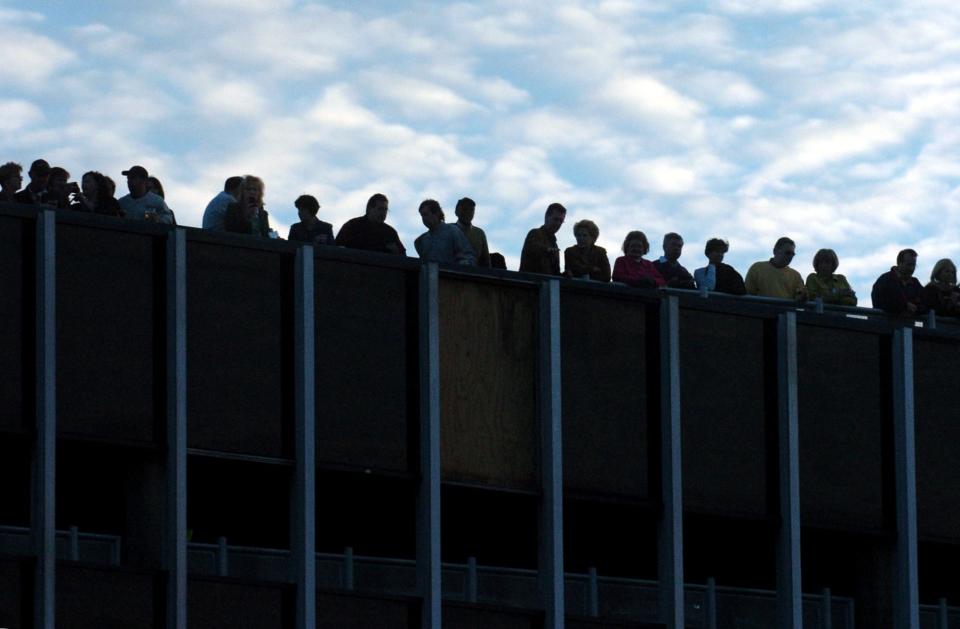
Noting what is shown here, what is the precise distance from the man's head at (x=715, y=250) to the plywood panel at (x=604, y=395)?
1.11m

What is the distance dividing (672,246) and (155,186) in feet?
20.8

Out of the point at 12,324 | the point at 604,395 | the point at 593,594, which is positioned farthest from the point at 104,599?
the point at 604,395

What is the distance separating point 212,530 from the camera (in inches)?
1040

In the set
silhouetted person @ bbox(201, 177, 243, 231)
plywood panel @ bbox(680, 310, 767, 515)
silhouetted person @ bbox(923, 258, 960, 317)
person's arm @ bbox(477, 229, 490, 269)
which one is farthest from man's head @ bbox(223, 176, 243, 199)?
silhouetted person @ bbox(923, 258, 960, 317)

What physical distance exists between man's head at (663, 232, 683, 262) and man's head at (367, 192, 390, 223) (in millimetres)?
3599

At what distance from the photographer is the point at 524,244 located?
28.0 metres

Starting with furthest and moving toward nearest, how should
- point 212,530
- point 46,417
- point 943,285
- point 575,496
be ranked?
point 943,285 < point 575,496 < point 212,530 < point 46,417

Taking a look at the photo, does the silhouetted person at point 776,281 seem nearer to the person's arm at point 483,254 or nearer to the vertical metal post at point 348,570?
the person's arm at point 483,254

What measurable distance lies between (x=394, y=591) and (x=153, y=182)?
4.91 meters

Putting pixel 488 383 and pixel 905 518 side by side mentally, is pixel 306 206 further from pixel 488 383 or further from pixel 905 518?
pixel 905 518

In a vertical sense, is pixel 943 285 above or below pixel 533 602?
above

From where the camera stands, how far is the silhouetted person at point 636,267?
28.3 m

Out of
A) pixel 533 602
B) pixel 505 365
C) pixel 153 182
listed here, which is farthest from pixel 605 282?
pixel 153 182

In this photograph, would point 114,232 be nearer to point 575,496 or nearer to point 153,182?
point 153,182
